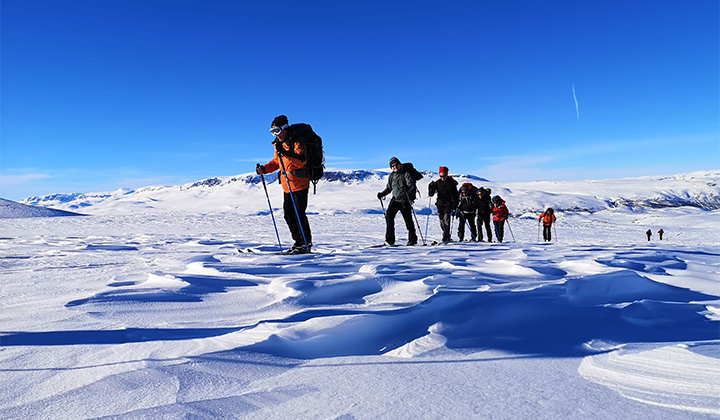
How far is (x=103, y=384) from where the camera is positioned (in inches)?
56.9

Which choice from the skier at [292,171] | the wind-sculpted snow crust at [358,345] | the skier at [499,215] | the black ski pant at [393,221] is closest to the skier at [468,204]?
the skier at [499,215]

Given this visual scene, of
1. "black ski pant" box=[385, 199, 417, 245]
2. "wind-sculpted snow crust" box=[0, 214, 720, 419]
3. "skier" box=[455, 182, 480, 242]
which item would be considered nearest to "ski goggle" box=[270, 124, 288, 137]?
"black ski pant" box=[385, 199, 417, 245]

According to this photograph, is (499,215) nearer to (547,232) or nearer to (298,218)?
(547,232)

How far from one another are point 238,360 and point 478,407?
2.99ft

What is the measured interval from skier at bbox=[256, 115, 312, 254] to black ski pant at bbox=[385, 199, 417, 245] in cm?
227

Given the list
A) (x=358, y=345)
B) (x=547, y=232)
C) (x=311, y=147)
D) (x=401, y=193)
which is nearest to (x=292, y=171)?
(x=311, y=147)

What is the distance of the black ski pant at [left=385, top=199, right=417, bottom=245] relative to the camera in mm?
8422

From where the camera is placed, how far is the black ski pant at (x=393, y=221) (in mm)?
8422

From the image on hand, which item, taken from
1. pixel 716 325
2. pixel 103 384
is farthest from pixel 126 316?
pixel 716 325

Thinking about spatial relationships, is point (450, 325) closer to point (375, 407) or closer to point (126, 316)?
point (375, 407)

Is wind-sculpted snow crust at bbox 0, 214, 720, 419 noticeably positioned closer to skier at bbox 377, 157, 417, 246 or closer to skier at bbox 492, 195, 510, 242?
skier at bbox 377, 157, 417, 246

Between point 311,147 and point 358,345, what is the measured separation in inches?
185

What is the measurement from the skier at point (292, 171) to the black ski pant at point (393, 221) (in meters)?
2.27

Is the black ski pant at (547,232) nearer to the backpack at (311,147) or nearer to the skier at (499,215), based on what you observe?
the skier at (499,215)
